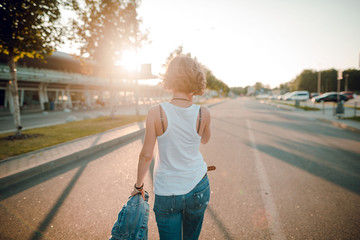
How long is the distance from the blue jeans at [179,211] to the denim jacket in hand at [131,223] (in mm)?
106

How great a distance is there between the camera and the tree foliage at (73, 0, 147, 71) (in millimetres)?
11969

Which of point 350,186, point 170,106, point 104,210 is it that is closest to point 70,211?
point 104,210

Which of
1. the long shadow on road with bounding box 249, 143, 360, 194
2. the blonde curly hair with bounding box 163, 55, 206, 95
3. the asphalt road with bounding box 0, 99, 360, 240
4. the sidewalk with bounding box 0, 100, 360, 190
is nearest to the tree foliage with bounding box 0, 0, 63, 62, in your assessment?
the sidewalk with bounding box 0, 100, 360, 190

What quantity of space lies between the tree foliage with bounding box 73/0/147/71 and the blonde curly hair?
1260cm

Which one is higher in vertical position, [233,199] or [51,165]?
[51,165]

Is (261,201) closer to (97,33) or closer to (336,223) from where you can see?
(336,223)

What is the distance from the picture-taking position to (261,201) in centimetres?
316

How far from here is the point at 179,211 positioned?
4.67ft

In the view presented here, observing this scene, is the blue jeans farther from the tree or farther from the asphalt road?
the tree

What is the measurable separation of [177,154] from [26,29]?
804 cm

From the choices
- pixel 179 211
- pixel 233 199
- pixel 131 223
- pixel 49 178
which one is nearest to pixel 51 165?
pixel 49 178

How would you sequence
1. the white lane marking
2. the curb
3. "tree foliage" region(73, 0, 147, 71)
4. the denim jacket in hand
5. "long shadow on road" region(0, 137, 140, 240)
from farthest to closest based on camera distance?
"tree foliage" region(73, 0, 147, 71) → the curb → "long shadow on road" region(0, 137, 140, 240) → the white lane marking → the denim jacket in hand

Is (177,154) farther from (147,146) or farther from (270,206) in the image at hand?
(270,206)

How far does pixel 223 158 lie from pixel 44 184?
419 centimetres
